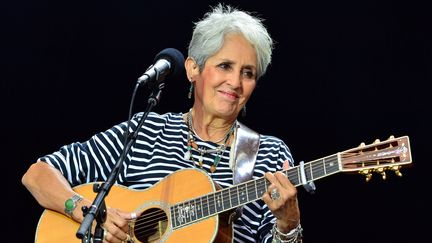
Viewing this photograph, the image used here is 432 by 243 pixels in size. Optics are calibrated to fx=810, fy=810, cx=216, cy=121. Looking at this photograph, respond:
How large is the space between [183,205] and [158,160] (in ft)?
Answer: 1.09

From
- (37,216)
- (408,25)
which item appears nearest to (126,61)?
(37,216)

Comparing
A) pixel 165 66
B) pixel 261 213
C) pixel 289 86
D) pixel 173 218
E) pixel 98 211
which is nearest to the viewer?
pixel 98 211

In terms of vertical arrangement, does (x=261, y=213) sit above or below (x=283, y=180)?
below

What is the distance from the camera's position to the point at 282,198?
320 cm

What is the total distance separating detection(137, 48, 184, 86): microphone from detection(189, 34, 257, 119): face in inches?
17.0

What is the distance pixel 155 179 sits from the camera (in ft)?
11.9

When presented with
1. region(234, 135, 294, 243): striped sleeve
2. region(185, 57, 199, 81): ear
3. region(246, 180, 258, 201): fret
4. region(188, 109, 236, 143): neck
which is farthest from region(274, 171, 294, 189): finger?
region(185, 57, 199, 81): ear

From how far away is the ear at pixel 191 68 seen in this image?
3.85 metres

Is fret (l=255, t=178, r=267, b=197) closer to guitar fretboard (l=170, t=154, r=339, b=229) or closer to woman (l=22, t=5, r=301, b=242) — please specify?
guitar fretboard (l=170, t=154, r=339, b=229)

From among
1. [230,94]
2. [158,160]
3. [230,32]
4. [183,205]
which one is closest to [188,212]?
[183,205]

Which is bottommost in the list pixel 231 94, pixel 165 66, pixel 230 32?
pixel 231 94

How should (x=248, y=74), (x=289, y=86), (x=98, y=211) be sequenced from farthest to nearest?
1. (x=289, y=86)
2. (x=248, y=74)
3. (x=98, y=211)

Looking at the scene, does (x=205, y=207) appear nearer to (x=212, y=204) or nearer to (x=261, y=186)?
(x=212, y=204)

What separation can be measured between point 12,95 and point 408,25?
2.28 metres
